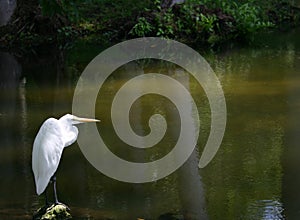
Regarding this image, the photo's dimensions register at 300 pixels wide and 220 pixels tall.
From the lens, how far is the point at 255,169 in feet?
20.9

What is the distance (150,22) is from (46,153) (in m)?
9.72

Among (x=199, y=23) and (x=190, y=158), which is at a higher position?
(x=199, y=23)

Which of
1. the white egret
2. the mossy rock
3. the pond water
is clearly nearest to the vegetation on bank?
the pond water

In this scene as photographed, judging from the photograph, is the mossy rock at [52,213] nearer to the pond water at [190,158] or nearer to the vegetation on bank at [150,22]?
the pond water at [190,158]

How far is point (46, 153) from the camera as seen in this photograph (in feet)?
16.6

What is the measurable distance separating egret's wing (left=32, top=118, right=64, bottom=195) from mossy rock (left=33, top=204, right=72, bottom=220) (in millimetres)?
190

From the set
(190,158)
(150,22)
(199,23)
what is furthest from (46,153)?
(150,22)

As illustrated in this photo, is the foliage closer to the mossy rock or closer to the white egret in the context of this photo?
the white egret

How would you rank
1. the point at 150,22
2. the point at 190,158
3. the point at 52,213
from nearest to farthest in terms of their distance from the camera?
the point at 52,213
the point at 190,158
the point at 150,22

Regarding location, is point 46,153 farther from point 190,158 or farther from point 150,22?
point 150,22

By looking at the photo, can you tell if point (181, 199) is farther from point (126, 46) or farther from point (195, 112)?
point (126, 46)

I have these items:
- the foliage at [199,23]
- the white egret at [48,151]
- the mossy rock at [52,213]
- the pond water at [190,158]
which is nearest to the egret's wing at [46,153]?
the white egret at [48,151]

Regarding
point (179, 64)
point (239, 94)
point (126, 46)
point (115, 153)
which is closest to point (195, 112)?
point (239, 94)

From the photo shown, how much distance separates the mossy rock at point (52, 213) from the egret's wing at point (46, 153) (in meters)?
0.19
